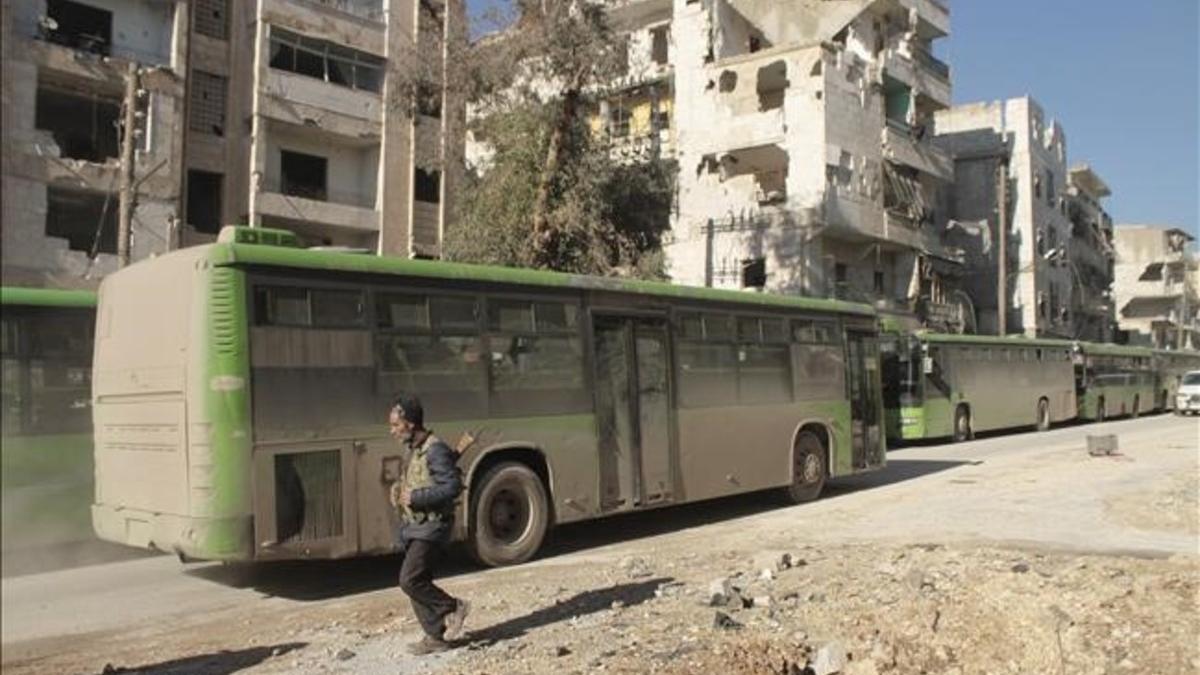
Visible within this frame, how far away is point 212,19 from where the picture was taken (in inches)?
1249

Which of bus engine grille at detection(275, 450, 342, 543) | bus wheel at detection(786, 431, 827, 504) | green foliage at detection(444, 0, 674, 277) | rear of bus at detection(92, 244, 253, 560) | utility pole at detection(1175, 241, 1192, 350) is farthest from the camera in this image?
utility pole at detection(1175, 241, 1192, 350)

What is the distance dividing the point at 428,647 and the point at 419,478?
108 cm

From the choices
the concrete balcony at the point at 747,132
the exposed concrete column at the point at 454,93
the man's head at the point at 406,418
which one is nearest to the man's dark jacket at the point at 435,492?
the man's head at the point at 406,418

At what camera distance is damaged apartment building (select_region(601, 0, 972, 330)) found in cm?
3591

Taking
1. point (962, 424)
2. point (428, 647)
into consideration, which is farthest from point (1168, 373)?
point (428, 647)

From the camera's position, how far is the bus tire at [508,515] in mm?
9555

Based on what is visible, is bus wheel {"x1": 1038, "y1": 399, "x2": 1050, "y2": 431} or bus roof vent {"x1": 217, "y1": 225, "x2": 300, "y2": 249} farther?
bus wheel {"x1": 1038, "y1": 399, "x2": 1050, "y2": 431}

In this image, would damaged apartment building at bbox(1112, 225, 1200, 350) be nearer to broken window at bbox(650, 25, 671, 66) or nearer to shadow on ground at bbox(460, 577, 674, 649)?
broken window at bbox(650, 25, 671, 66)

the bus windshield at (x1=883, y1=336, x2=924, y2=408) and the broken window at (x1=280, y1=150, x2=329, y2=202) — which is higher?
the broken window at (x1=280, y1=150, x2=329, y2=202)

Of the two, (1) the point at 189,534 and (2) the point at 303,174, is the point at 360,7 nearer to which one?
(2) the point at 303,174

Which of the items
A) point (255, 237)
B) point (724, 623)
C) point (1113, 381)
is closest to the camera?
point (724, 623)

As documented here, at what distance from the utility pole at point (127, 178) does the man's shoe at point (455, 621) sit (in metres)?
4.21

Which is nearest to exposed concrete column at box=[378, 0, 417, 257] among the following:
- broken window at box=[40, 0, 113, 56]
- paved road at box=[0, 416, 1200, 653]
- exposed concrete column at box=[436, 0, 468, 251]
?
exposed concrete column at box=[436, 0, 468, 251]

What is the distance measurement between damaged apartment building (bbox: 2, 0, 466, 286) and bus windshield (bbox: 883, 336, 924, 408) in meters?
11.8
